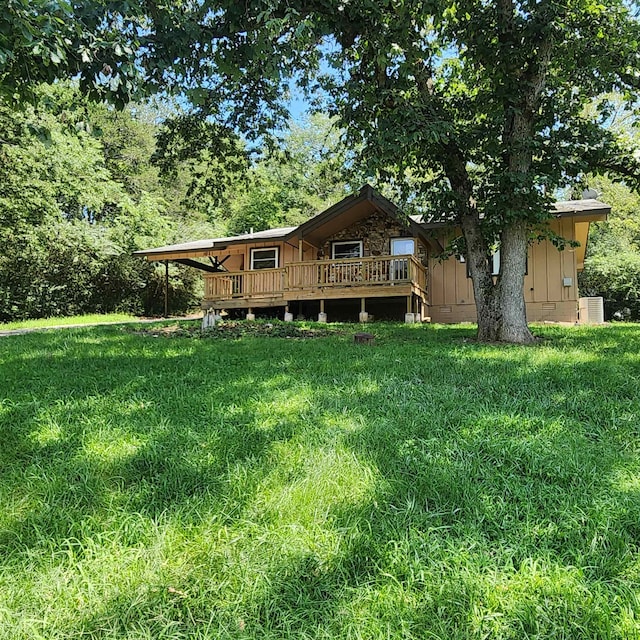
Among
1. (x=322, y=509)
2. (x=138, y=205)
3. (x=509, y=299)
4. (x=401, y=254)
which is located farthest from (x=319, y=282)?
(x=138, y=205)

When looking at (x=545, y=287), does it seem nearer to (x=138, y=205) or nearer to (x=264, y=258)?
(x=264, y=258)

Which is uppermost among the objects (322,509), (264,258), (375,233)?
(375,233)

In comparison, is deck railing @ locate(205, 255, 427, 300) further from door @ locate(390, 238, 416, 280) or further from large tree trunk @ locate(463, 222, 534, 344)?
large tree trunk @ locate(463, 222, 534, 344)

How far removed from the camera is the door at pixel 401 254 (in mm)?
12667

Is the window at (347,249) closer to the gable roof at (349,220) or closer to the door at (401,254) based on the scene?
the gable roof at (349,220)

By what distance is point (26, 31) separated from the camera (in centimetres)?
276

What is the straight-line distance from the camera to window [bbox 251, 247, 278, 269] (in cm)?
1631

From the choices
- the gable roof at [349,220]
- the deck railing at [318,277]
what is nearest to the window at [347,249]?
the gable roof at [349,220]

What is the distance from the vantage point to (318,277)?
13.1m

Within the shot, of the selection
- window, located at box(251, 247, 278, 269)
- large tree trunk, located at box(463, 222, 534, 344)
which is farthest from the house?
large tree trunk, located at box(463, 222, 534, 344)

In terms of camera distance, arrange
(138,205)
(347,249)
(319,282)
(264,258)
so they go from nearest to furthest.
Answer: (319,282)
(347,249)
(264,258)
(138,205)

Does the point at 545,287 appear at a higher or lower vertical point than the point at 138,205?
lower

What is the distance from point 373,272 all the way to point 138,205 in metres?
13.2

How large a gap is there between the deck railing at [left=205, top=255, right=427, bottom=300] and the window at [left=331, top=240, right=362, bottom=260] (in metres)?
2.18
